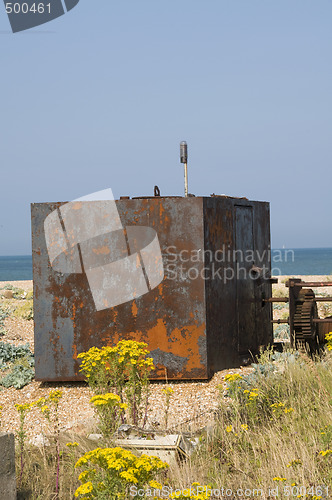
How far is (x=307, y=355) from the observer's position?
7051mm

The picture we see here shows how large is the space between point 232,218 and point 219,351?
1614mm

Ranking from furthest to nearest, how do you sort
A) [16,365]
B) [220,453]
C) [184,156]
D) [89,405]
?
[16,365]
[184,156]
[89,405]
[220,453]

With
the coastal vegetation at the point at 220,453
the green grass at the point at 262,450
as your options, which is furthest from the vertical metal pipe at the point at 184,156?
the green grass at the point at 262,450

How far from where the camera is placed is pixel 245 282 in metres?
7.44

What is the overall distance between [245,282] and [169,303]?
4.20ft

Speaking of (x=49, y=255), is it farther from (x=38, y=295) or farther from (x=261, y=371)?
(x=261, y=371)

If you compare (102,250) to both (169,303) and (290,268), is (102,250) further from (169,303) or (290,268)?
(290,268)

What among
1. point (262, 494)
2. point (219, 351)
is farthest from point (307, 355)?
point (262, 494)

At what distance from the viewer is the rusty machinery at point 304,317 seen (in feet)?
23.1

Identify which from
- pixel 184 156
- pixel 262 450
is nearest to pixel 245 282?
pixel 184 156

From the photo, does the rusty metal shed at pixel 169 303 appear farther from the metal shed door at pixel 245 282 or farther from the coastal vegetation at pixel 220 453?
the coastal vegetation at pixel 220 453

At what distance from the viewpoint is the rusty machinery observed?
23.1 ft

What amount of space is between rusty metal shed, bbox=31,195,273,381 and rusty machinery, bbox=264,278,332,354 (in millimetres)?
642

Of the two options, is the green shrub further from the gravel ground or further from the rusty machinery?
Answer: the rusty machinery
